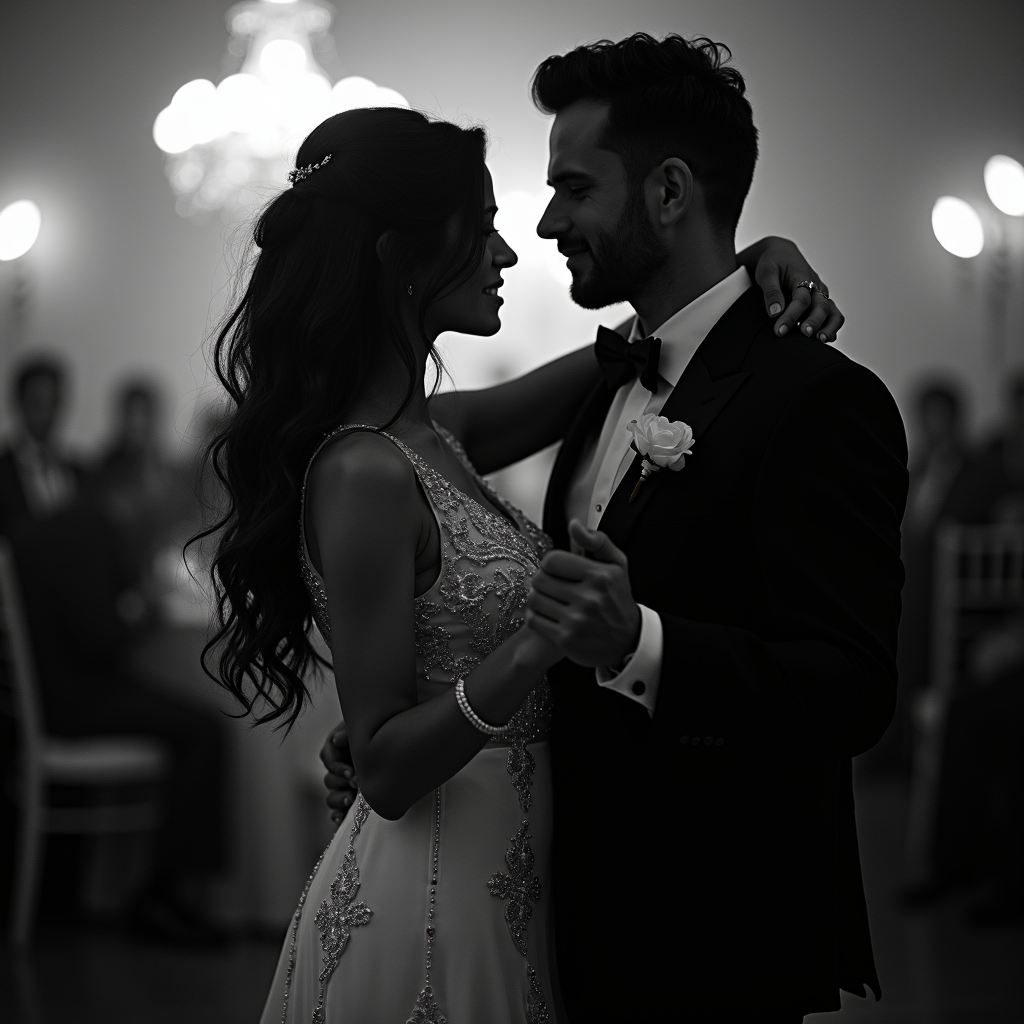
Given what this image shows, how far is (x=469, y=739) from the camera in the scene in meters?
1.32

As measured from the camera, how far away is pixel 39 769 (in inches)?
152

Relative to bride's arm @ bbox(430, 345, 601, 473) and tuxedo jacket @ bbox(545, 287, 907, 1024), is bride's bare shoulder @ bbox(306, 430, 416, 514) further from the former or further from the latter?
bride's arm @ bbox(430, 345, 601, 473)

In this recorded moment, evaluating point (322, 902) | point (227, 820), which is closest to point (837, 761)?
point (322, 902)

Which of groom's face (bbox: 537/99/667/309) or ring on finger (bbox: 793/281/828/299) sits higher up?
groom's face (bbox: 537/99/667/309)

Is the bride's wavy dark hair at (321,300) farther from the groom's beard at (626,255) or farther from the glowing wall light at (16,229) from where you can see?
the glowing wall light at (16,229)

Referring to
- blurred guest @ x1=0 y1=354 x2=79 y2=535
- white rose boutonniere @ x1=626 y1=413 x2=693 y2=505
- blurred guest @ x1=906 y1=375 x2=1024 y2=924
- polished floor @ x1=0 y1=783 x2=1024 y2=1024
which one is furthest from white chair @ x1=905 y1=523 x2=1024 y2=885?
blurred guest @ x1=0 y1=354 x2=79 y2=535

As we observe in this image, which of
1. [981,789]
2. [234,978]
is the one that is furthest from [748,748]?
[981,789]

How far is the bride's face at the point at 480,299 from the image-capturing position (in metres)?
1.58

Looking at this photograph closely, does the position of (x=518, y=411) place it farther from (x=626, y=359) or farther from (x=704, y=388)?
(x=704, y=388)

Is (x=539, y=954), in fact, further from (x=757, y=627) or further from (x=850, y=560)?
(x=850, y=560)

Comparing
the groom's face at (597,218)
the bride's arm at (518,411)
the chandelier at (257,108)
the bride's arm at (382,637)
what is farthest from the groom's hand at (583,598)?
the chandelier at (257,108)

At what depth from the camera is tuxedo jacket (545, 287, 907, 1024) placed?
1376mm

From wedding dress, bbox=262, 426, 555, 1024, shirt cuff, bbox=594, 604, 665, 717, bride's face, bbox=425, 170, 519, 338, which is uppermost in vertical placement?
bride's face, bbox=425, 170, 519, 338

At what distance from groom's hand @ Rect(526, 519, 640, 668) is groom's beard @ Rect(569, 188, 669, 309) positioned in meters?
0.60
